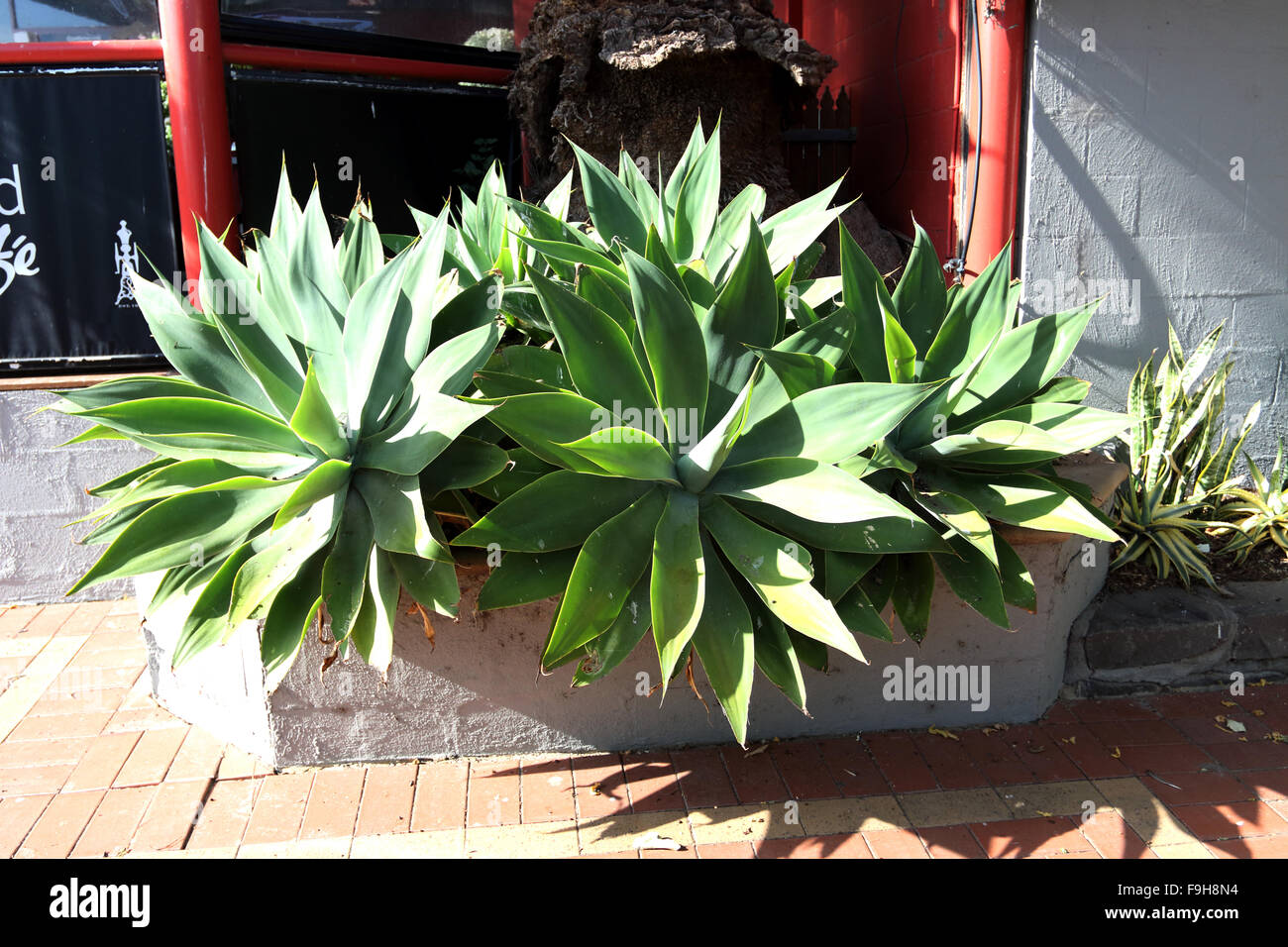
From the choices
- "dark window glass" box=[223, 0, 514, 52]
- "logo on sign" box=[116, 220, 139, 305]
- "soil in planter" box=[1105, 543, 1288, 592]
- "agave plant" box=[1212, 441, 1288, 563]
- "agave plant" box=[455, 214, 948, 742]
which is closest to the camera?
"agave plant" box=[455, 214, 948, 742]

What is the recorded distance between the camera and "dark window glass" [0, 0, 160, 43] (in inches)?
165

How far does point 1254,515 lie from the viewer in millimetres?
4203

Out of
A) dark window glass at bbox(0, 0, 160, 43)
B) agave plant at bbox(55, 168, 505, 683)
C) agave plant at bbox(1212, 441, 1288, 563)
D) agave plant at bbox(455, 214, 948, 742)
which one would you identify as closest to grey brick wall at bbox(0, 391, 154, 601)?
dark window glass at bbox(0, 0, 160, 43)

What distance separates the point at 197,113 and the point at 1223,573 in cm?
467

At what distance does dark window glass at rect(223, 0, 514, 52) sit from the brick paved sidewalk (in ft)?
10.2

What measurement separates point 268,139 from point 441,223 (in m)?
2.32

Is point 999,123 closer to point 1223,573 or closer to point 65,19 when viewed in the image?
point 1223,573

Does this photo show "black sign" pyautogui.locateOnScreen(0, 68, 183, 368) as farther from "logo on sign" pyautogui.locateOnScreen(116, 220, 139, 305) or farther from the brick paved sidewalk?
the brick paved sidewalk

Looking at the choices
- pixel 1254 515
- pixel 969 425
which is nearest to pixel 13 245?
pixel 969 425

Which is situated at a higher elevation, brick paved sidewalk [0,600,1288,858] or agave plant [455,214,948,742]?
agave plant [455,214,948,742]

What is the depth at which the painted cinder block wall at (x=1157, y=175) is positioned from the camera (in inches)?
165

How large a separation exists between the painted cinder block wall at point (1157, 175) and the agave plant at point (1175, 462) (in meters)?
0.23

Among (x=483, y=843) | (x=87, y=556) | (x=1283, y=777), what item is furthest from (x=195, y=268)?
(x=1283, y=777)

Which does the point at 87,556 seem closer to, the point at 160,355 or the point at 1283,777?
the point at 160,355
